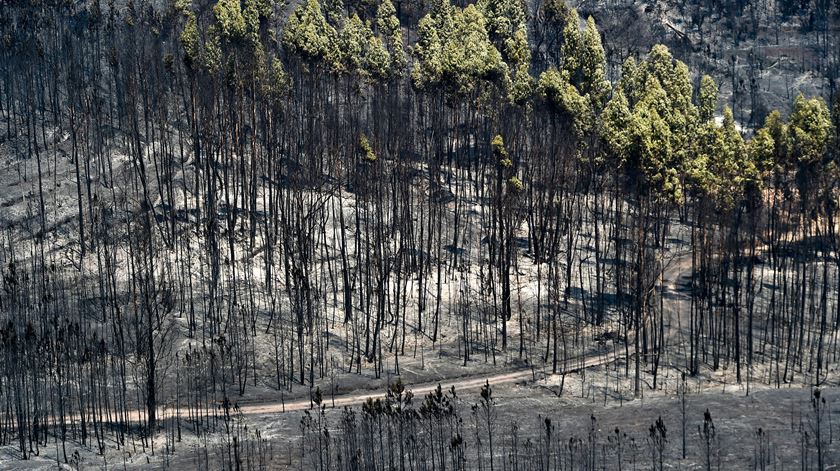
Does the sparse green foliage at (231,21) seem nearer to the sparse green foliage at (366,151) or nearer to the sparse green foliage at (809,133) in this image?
the sparse green foliage at (366,151)

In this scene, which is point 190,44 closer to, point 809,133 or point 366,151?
point 366,151

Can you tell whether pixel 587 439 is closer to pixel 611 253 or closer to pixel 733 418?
pixel 733 418

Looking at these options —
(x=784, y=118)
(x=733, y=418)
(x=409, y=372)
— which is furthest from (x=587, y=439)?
(x=784, y=118)

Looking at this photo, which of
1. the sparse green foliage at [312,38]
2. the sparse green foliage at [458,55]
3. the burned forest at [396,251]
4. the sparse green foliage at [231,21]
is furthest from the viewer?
the sparse green foliage at [312,38]

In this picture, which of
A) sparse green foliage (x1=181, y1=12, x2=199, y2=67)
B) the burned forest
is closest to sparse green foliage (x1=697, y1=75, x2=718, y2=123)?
the burned forest

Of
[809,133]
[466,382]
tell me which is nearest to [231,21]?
[809,133]

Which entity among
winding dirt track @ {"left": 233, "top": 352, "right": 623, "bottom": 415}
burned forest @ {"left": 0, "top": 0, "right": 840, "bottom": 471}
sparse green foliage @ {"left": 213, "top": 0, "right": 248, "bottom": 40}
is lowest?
winding dirt track @ {"left": 233, "top": 352, "right": 623, "bottom": 415}

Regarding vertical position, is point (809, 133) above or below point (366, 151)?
above

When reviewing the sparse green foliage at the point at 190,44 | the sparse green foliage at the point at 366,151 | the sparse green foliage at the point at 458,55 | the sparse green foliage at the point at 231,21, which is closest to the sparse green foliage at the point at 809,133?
the sparse green foliage at the point at 458,55

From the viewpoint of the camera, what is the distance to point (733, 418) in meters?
64.6

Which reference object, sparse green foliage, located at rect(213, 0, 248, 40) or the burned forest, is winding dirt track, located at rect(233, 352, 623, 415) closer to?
the burned forest

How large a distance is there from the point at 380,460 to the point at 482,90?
59279 millimetres

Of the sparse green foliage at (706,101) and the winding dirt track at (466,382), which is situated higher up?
the sparse green foliage at (706,101)

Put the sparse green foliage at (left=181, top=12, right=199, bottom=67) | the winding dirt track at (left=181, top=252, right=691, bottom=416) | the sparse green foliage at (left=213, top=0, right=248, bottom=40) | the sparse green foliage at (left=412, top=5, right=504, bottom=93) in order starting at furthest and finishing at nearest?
the sparse green foliage at (left=213, top=0, right=248, bottom=40) → the sparse green foliage at (left=412, top=5, right=504, bottom=93) → the sparse green foliage at (left=181, top=12, right=199, bottom=67) → the winding dirt track at (left=181, top=252, right=691, bottom=416)
